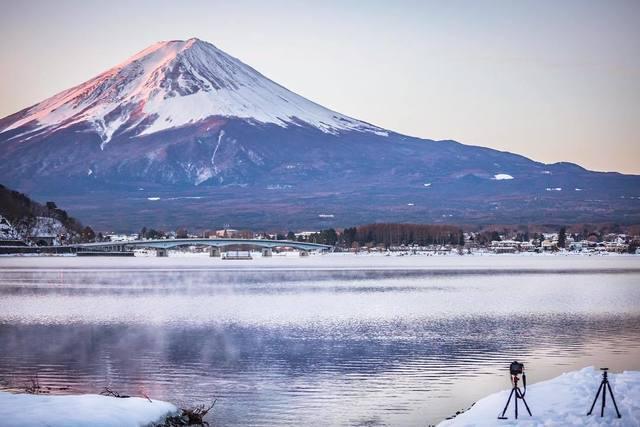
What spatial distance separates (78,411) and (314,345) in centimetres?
1657

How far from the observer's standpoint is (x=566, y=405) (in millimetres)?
17344

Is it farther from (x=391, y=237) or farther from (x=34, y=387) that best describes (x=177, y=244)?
(x=34, y=387)

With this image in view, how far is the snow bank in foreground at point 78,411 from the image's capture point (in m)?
15.4

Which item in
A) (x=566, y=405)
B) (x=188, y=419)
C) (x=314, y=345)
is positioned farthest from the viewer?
(x=314, y=345)

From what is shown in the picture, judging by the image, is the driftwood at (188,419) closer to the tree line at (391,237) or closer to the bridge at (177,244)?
the bridge at (177,244)

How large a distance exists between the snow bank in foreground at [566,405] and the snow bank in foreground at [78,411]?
16.6 feet

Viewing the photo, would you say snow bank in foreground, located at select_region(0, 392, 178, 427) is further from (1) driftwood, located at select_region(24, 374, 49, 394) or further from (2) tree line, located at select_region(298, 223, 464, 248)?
(2) tree line, located at select_region(298, 223, 464, 248)

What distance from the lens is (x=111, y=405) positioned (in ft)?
55.6

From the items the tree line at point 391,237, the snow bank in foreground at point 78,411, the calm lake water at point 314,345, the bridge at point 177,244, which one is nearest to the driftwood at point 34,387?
the calm lake water at point 314,345

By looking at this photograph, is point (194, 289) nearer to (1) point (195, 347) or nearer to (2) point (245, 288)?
(2) point (245, 288)

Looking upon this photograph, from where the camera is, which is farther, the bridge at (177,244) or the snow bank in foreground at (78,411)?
the bridge at (177,244)

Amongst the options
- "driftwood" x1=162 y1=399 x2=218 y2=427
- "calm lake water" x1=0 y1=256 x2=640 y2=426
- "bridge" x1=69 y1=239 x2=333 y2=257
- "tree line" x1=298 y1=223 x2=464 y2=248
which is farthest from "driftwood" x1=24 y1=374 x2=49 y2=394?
"tree line" x1=298 y1=223 x2=464 y2=248

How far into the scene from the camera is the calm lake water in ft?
73.2

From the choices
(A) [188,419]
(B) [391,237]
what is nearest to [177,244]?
(B) [391,237]
